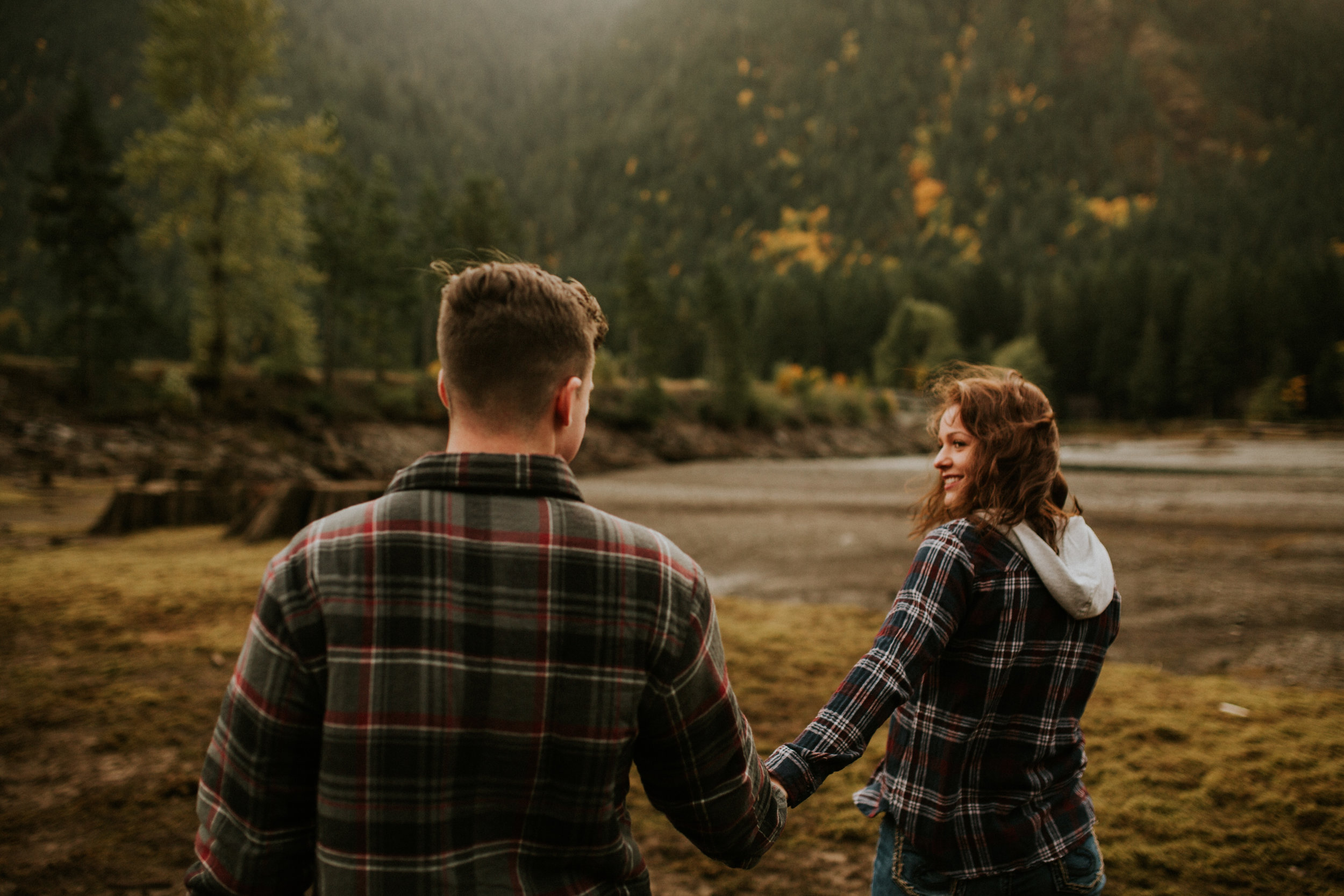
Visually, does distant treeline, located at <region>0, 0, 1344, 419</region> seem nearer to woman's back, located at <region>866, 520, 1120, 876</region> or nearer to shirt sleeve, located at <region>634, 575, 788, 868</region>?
woman's back, located at <region>866, 520, 1120, 876</region>

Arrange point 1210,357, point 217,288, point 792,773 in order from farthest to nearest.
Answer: point 1210,357, point 217,288, point 792,773

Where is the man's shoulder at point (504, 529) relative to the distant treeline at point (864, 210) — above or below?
below

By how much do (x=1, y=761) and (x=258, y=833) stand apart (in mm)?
4153

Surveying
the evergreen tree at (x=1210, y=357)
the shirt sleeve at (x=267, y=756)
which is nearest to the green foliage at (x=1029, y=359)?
the evergreen tree at (x=1210, y=357)

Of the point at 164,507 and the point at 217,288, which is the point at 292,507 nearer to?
the point at 164,507

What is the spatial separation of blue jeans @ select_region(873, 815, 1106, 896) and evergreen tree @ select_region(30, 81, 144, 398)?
31.5 m

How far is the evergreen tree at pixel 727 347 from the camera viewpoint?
159ft

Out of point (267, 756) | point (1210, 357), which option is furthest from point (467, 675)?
point (1210, 357)

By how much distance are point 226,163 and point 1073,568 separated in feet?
88.1

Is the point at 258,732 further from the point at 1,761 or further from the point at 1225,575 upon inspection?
the point at 1225,575

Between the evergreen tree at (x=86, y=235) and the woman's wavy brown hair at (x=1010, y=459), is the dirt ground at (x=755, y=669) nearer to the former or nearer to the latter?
the woman's wavy brown hair at (x=1010, y=459)

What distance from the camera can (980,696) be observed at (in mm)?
1797

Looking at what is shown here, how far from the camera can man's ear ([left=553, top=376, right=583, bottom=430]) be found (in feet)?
4.50

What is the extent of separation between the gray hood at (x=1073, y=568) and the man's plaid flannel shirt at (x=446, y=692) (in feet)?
3.33
